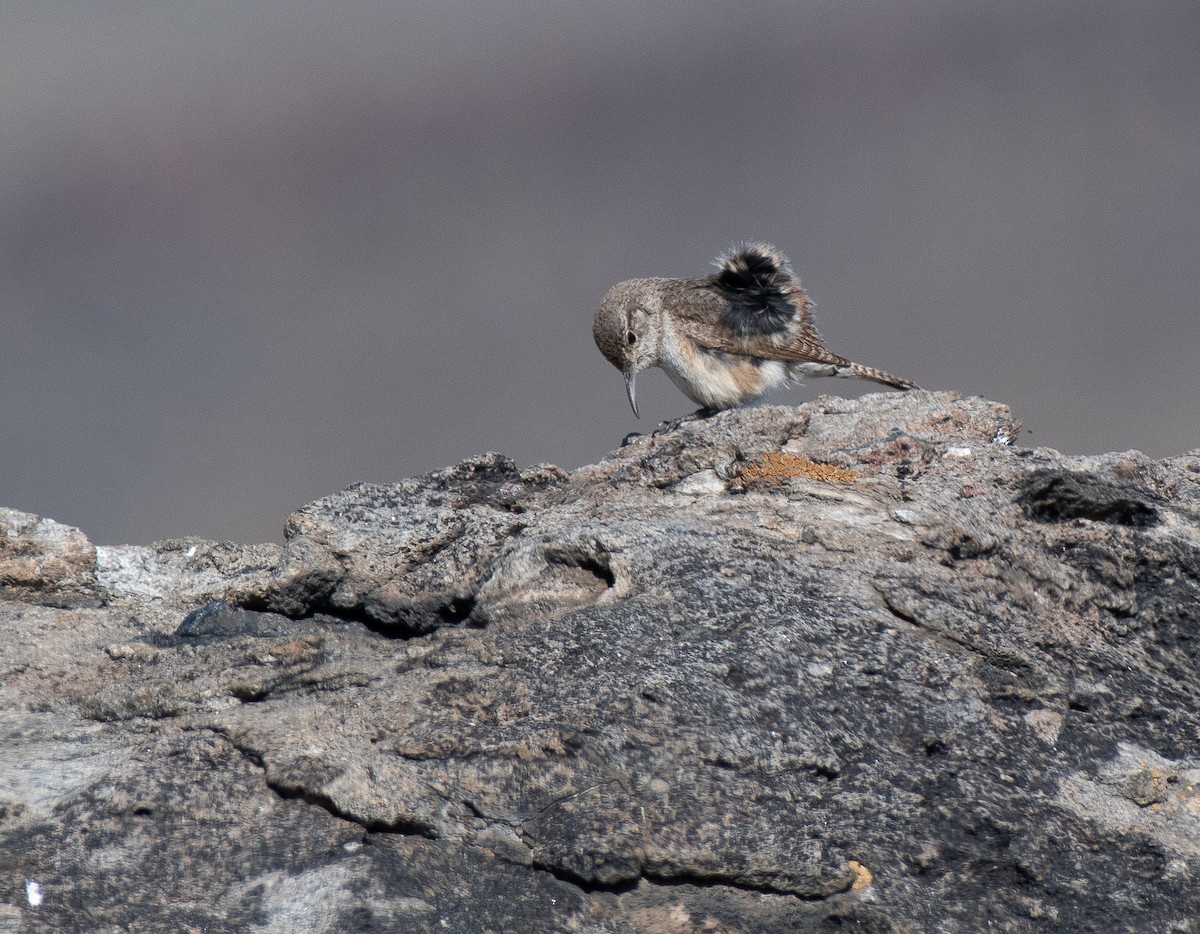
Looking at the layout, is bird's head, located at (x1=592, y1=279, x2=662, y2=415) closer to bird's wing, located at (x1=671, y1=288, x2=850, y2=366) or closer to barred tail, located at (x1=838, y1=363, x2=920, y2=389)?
bird's wing, located at (x1=671, y1=288, x2=850, y2=366)

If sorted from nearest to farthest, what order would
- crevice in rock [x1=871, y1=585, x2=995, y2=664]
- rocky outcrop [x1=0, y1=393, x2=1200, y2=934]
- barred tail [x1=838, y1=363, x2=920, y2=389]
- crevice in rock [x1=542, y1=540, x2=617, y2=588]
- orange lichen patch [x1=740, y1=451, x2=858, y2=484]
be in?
rocky outcrop [x1=0, y1=393, x2=1200, y2=934]
crevice in rock [x1=871, y1=585, x2=995, y2=664]
crevice in rock [x1=542, y1=540, x2=617, y2=588]
orange lichen patch [x1=740, y1=451, x2=858, y2=484]
barred tail [x1=838, y1=363, x2=920, y2=389]

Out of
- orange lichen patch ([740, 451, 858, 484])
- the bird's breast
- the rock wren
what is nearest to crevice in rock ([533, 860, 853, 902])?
orange lichen patch ([740, 451, 858, 484])

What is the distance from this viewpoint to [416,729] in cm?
278

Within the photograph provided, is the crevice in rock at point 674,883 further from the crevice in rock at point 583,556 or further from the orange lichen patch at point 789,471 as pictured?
the orange lichen patch at point 789,471

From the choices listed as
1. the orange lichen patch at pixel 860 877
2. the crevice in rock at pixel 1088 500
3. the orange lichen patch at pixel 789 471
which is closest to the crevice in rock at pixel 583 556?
the orange lichen patch at pixel 789 471

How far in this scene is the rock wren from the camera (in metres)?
7.36

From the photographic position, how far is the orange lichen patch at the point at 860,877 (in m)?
2.48

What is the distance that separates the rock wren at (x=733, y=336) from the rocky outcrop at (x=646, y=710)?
11.8 ft

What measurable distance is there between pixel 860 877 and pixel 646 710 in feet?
1.98

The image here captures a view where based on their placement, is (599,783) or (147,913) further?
(599,783)

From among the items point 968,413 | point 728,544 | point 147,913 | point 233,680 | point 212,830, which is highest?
point 968,413

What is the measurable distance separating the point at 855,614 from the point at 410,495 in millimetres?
1653

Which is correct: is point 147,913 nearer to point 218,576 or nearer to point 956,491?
point 218,576

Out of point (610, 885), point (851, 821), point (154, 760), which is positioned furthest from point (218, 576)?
point (851, 821)
